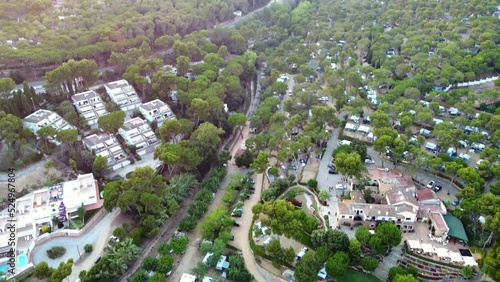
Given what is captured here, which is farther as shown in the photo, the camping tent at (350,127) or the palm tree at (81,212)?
the camping tent at (350,127)

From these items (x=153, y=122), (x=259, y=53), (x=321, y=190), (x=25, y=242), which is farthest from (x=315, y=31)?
(x=25, y=242)

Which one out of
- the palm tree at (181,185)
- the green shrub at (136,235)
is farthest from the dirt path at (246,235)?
the green shrub at (136,235)

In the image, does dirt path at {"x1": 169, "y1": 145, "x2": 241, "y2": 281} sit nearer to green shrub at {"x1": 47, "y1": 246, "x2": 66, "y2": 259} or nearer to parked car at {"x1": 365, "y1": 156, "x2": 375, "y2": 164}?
green shrub at {"x1": 47, "y1": 246, "x2": 66, "y2": 259}

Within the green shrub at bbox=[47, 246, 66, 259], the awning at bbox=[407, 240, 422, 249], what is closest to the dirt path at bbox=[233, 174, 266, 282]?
the awning at bbox=[407, 240, 422, 249]

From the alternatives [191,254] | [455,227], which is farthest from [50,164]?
[455,227]

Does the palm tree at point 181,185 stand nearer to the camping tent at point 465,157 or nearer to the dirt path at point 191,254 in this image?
the dirt path at point 191,254
